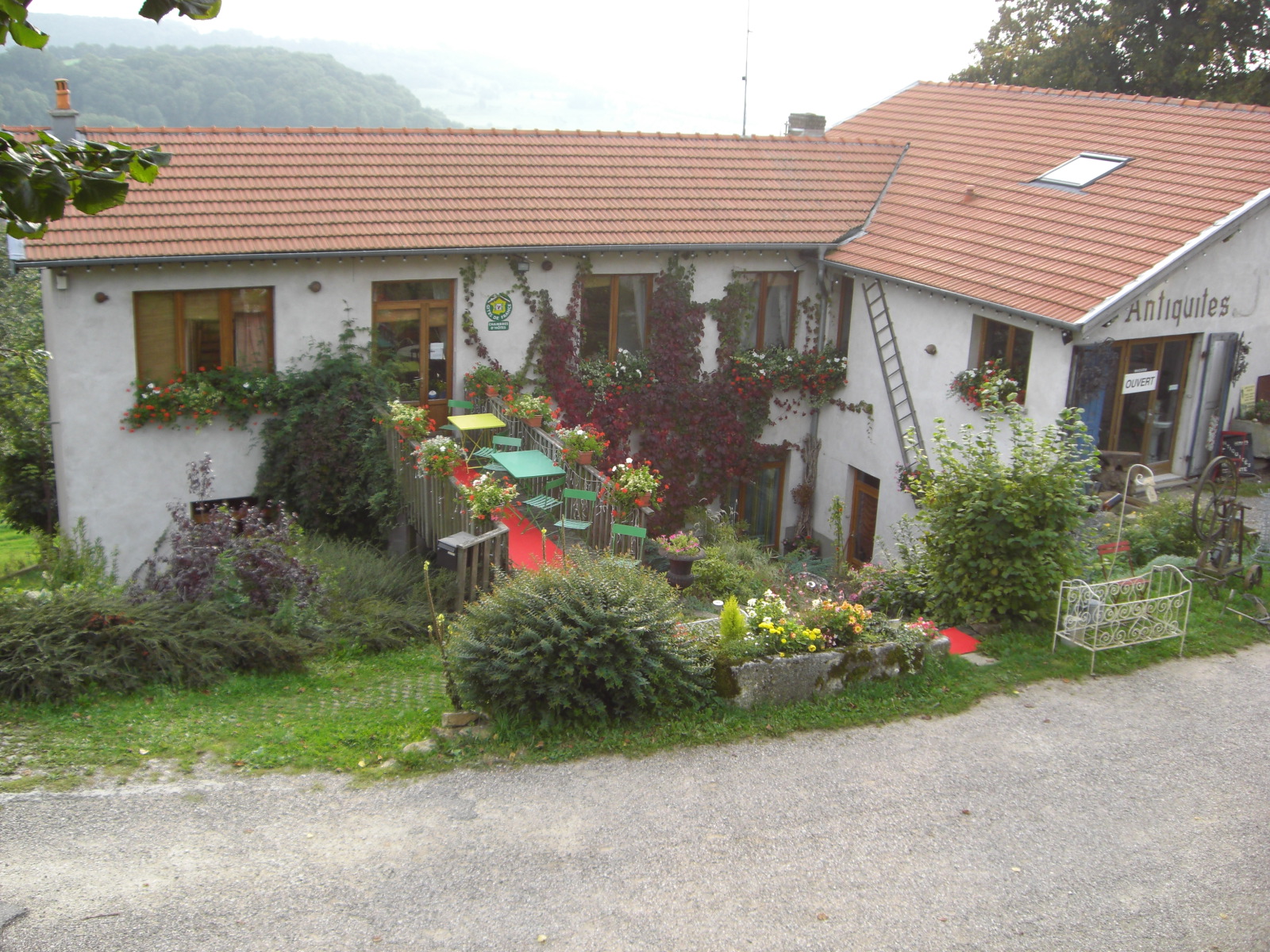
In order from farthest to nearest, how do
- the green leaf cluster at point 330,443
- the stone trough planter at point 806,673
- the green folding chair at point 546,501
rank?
the green leaf cluster at point 330,443 < the green folding chair at point 546,501 < the stone trough planter at point 806,673

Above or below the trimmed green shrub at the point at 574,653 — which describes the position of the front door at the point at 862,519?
below

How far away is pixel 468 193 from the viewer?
15.1m

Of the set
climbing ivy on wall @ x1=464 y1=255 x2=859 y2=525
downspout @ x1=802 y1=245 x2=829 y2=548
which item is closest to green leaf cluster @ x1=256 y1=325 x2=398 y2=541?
climbing ivy on wall @ x1=464 y1=255 x2=859 y2=525

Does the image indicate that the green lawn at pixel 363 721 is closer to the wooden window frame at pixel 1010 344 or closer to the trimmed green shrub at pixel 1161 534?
the trimmed green shrub at pixel 1161 534

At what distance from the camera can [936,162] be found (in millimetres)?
17359

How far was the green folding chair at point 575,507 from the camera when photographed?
36.4ft

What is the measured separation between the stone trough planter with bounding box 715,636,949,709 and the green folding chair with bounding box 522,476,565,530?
12.9ft

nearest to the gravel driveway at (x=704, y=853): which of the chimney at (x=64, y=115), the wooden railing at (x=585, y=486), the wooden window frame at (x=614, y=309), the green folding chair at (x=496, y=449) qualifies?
the wooden railing at (x=585, y=486)

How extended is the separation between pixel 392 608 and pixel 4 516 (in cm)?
993

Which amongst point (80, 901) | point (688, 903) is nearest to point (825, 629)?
point (688, 903)

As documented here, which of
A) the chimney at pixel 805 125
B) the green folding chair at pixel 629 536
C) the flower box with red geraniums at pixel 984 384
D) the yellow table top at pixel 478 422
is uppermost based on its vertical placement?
the chimney at pixel 805 125

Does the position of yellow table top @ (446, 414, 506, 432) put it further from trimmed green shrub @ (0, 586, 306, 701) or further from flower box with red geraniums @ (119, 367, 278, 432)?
trimmed green shrub @ (0, 586, 306, 701)

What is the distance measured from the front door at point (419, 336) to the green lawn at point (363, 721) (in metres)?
6.05

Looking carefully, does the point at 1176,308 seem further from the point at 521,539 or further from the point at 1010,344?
the point at 521,539
